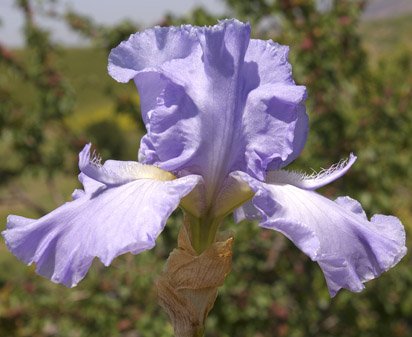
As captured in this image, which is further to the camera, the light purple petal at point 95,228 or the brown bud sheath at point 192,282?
the brown bud sheath at point 192,282

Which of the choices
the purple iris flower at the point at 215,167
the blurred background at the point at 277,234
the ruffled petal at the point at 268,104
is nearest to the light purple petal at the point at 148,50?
the purple iris flower at the point at 215,167

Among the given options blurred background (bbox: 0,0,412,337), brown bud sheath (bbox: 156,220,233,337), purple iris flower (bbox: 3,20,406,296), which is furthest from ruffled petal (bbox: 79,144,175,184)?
blurred background (bbox: 0,0,412,337)

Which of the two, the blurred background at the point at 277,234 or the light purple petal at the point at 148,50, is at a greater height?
the light purple petal at the point at 148,50

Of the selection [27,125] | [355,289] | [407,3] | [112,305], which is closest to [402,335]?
[112,305]

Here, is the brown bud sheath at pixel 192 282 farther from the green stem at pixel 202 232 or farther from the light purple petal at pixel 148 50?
the light purple petal at pixel 148 50

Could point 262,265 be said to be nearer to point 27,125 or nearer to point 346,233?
point 27,125

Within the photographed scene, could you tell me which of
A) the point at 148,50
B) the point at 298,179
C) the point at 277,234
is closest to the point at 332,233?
the point at 298,179

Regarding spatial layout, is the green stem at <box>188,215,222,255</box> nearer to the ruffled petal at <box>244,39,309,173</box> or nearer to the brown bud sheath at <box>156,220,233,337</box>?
the brown bud sheath at <box>156,220,233,337</box>
